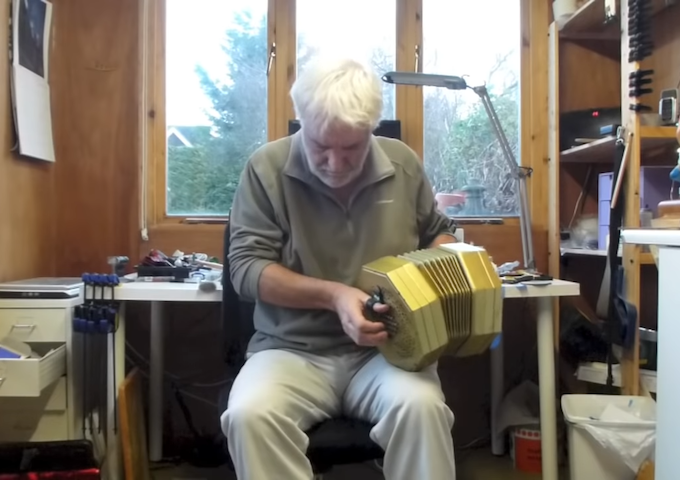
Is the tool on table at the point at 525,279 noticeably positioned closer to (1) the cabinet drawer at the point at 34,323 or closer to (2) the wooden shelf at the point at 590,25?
(2) the wooden shelf at the point at 590,25

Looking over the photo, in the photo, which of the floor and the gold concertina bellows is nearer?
the gold concertina bellows

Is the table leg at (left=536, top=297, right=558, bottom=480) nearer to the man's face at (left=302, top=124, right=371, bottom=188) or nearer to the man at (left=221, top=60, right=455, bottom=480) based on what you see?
the man at (left=221, top=60, right=455, bottom=480)

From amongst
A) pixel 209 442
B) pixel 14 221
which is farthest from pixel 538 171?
pixel 14 221

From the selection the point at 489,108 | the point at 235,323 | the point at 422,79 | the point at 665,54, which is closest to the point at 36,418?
the point at 235,323

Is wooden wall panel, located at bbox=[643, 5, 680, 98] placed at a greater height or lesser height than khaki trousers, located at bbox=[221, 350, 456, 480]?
greater

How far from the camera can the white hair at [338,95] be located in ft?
4.15

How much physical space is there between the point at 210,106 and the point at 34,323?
998mm

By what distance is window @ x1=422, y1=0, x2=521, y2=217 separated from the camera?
2264 mm

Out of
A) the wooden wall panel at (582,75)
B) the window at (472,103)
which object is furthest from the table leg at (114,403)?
the wooden wall panel at (582,75)

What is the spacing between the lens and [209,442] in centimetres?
211

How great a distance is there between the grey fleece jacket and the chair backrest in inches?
3.0

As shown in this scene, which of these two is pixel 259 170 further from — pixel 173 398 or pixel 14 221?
pixel 173 398

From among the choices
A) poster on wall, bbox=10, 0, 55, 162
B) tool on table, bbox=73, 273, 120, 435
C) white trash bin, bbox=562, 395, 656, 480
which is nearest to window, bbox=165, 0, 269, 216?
poster on wall, bbox=10, 0, 55, 162

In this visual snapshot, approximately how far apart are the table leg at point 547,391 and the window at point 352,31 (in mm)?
916
